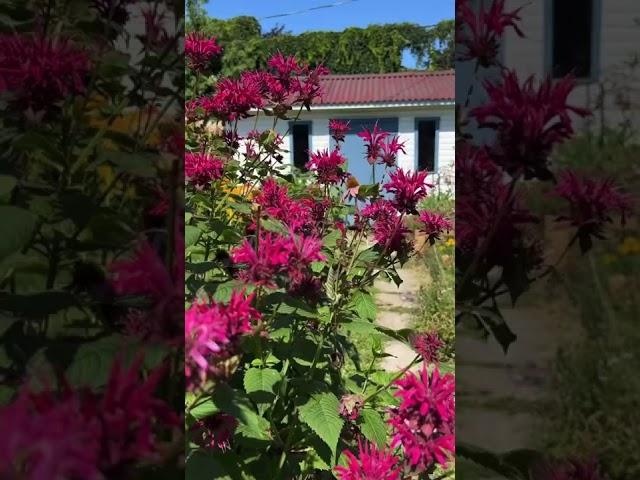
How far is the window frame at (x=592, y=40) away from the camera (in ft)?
1.70

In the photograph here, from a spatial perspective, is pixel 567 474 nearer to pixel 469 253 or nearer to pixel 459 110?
pixel 469 253

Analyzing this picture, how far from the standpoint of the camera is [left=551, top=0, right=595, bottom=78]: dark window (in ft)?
1.70

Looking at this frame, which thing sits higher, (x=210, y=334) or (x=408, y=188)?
(x=408, y=188)

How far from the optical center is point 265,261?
2.07ft

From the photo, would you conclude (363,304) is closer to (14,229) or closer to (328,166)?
(328,166)

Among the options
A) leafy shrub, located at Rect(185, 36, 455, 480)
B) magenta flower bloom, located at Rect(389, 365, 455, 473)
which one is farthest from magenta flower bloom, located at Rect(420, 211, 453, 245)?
magenta flower bloom, located at Rect(389, 365, 455, 473)

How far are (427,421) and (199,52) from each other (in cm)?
113

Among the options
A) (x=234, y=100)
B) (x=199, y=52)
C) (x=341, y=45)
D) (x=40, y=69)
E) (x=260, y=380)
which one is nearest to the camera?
(x=40, y=69)

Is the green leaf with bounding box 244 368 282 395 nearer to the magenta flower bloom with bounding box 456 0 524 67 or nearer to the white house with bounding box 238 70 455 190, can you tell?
the magenta flower bloom with bounding box 456 0 524 67

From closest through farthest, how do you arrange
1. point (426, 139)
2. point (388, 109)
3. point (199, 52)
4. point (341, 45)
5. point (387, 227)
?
point (387, 227), point (199, 52), point (426, 139), point (388, 109), point (341, 45)

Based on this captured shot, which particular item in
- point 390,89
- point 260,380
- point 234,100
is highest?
point 390,89

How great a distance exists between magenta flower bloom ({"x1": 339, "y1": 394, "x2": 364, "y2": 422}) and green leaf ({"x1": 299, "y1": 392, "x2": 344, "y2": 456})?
0.36ft

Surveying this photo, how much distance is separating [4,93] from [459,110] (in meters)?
0.37

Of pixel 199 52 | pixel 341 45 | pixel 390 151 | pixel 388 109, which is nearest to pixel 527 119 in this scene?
pixel 390 151
